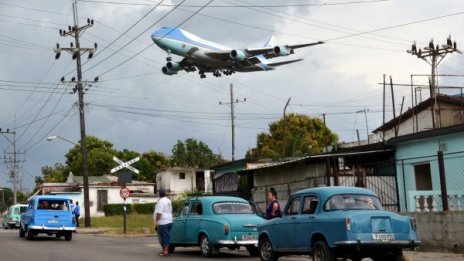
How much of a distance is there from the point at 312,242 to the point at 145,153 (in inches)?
3497

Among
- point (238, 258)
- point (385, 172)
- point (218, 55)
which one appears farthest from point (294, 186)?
point (238, 258)

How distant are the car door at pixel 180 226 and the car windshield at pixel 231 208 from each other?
3.72 feet

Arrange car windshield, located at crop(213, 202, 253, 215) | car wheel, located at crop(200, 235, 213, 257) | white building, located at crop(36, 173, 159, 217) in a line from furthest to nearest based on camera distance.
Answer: white building, located at crop(36, 173, 159, 217) → car windshield, located at crop(213, 202, 253, 215) → car wheel, located at crop(200, 235, 213, 257)

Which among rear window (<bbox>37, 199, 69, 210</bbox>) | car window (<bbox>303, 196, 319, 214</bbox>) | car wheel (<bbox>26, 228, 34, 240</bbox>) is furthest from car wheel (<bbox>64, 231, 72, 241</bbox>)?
car window (<bbox>303, 196, 319, 214</bbox>)

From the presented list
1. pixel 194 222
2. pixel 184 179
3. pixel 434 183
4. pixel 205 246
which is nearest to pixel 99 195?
pixel 184 179

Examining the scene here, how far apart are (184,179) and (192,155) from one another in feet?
99.0

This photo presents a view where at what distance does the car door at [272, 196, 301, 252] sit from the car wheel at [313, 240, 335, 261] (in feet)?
2.93

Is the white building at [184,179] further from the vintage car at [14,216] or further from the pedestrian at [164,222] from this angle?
the pedestrian at [164,222]

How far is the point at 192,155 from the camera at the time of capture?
103750 millimetres

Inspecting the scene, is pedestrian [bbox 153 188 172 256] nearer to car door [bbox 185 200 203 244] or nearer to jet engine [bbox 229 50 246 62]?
car door [bbox 185 200 203 244]

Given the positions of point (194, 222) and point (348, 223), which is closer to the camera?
point (348, 223)

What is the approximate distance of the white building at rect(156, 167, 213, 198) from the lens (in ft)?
239

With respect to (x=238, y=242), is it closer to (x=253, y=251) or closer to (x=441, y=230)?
(x=253, y=251)

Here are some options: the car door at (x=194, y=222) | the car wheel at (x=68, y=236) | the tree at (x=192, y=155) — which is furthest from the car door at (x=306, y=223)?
the tree at (x=192, y=155)
